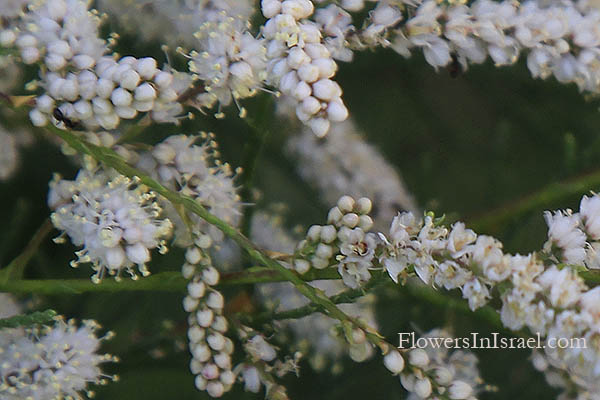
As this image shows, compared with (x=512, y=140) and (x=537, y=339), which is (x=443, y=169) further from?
(x=537, y=339)

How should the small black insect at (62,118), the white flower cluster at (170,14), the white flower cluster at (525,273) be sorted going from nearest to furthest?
the white flower cluster at (525,273) → the small black insect at (62,118) → the white flower cluster at (170,14)

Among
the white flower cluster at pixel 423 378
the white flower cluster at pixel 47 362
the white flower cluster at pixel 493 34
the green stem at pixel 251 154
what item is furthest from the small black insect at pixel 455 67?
the white flower cluster at pixel 47 362

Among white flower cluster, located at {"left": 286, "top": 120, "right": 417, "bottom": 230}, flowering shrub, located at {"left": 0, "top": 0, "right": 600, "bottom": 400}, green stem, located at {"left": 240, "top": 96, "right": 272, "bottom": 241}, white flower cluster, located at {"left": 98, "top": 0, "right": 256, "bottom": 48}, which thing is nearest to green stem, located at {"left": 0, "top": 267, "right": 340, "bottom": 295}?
flowering shrub, located at {"left": 0, "top": 0, "right": 600, "bottom": 400}

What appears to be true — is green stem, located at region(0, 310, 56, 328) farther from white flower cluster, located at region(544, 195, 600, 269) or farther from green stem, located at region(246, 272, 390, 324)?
white flower cluster, located at region(544, 195, 600, 269)

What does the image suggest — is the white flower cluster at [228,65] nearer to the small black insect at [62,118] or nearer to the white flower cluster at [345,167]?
the small black insect at [62,118]

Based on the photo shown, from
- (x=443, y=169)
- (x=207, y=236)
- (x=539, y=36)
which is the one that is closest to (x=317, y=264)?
(x=207, y=236)

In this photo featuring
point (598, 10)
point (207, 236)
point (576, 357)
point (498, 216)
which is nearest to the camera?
point (576, 357)
